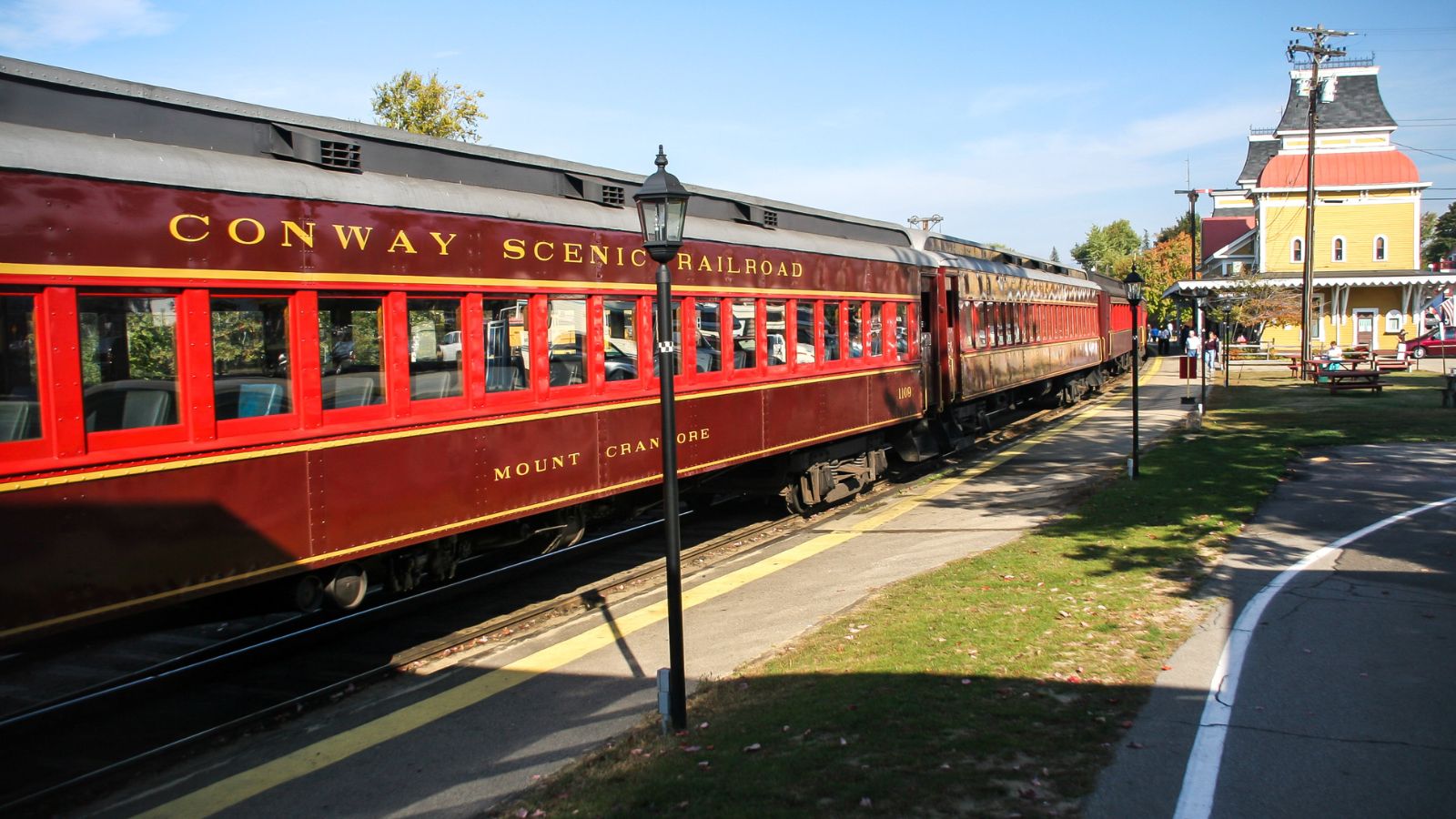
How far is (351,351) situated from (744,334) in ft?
15.5

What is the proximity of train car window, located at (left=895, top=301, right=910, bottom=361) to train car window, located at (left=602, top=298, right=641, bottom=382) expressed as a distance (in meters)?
5.97

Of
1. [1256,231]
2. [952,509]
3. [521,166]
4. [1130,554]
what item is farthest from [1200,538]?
[1256,231]

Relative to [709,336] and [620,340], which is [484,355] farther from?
[709,336]

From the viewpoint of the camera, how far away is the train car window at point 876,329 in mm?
13164

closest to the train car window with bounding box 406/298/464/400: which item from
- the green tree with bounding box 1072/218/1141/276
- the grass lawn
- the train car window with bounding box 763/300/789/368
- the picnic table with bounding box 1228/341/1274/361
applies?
the grass lawn

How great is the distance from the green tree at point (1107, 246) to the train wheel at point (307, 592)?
10944 centimetres

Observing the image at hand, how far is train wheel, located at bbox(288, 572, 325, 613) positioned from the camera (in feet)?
20.9

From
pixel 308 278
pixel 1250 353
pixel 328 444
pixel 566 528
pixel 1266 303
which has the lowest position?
pixel 566 528

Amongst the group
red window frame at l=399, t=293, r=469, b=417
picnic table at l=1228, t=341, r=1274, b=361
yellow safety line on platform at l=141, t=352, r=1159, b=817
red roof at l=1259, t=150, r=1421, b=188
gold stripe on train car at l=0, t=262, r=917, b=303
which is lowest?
yellow safety line on platform at l=141, t=352, r=1159, b=817

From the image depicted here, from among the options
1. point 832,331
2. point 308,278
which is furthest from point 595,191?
point 832,331

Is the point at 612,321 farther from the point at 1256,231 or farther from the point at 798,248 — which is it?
the point at 1256,231

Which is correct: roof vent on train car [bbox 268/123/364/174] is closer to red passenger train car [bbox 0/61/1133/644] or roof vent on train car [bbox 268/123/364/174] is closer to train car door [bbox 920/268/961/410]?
red passenger train car [bbox 0/61/1133/644]

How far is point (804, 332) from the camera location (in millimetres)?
11562

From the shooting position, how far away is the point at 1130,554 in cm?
962
